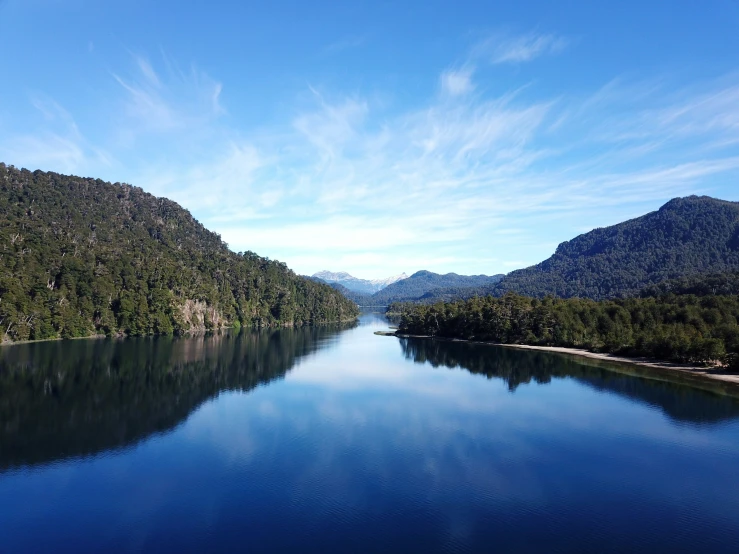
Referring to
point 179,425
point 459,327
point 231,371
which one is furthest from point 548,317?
point 179,425

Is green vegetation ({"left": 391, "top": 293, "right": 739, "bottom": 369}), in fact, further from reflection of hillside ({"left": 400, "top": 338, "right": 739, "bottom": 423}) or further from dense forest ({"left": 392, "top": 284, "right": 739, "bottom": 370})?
reflection of hillside ({"left": 400, "top": 338, "right": 739, "bottom": 423})

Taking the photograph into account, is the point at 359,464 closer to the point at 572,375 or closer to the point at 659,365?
the point at 572,375

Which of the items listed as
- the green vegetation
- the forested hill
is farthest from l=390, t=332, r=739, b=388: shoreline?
the forested hill

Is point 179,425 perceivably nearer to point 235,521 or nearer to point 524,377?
point 235,521

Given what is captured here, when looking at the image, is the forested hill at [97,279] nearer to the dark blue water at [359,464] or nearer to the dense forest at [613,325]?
the dark blue water at [359,464]

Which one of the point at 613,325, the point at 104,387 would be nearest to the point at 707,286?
the point at 613,325
